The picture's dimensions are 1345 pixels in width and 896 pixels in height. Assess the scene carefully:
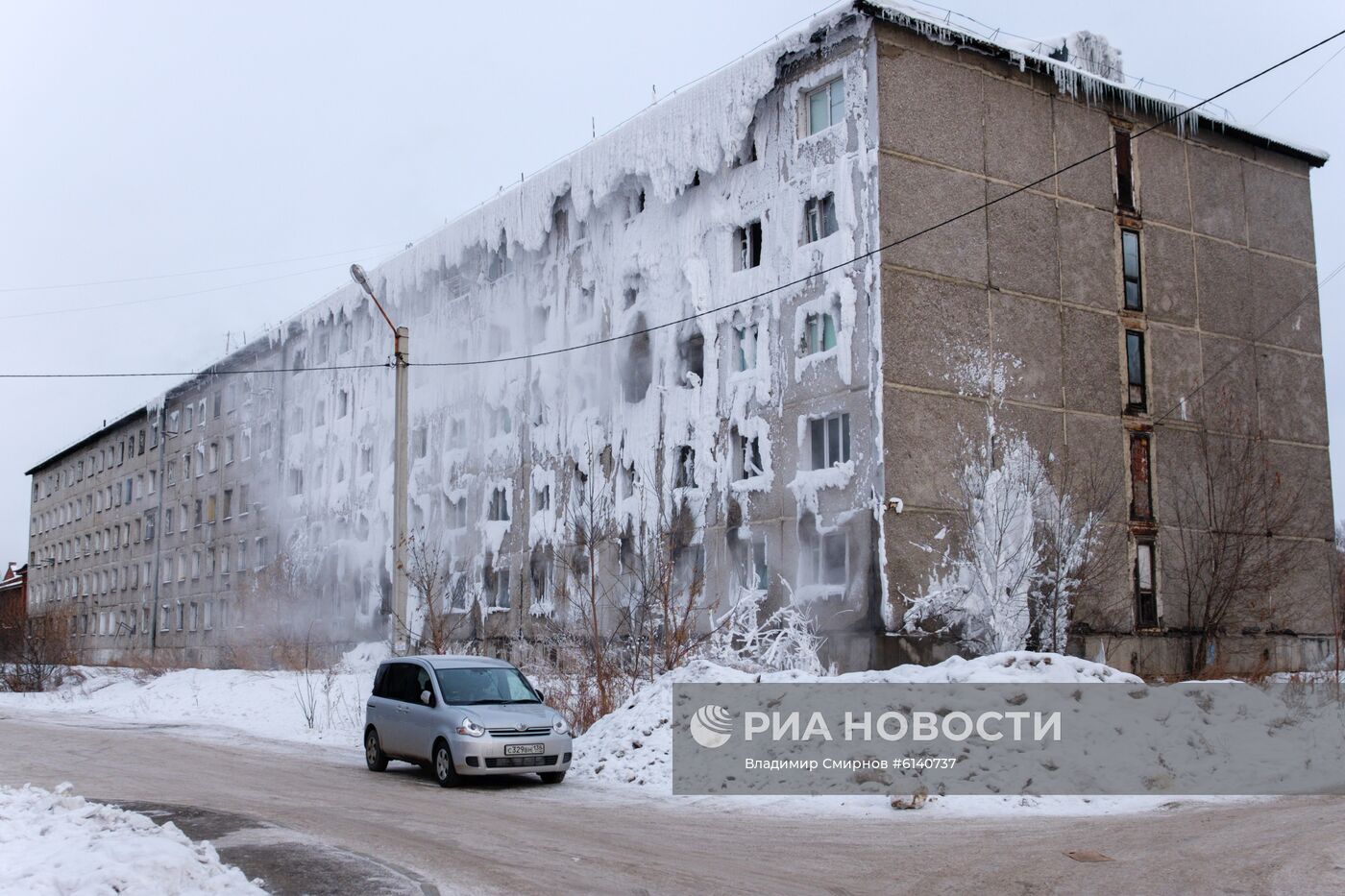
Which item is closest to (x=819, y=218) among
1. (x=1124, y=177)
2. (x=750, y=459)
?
(x=750, y=459)

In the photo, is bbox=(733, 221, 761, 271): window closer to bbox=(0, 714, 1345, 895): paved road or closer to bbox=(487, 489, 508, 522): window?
bbox=(487, 489, 508, 522): window

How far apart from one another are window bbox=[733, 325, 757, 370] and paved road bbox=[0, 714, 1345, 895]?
56.6ft

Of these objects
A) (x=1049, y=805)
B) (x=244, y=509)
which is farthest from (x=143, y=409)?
(x=1049, y=805)

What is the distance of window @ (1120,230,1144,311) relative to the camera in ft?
109

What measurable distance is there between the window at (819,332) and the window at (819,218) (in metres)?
1.91

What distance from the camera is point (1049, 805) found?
12961mm

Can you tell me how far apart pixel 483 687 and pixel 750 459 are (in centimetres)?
1536

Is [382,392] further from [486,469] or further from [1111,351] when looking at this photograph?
[1111,351]

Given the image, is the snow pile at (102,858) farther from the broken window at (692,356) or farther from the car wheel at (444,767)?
the broken window at (692,356)

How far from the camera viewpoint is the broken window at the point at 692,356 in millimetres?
32812

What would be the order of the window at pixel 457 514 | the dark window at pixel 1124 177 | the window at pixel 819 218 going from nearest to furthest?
1. the window at pixel 819 218
2. the dark window at pixel 1124 177
3. the window at pixel 457 514

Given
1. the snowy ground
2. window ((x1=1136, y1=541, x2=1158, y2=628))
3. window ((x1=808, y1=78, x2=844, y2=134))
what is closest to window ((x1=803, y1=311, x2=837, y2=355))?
window ((x1=808, y1=78, x2=844, y2=134))

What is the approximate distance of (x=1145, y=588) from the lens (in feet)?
104

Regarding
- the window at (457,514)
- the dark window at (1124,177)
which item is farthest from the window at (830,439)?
the window at (457,514)
